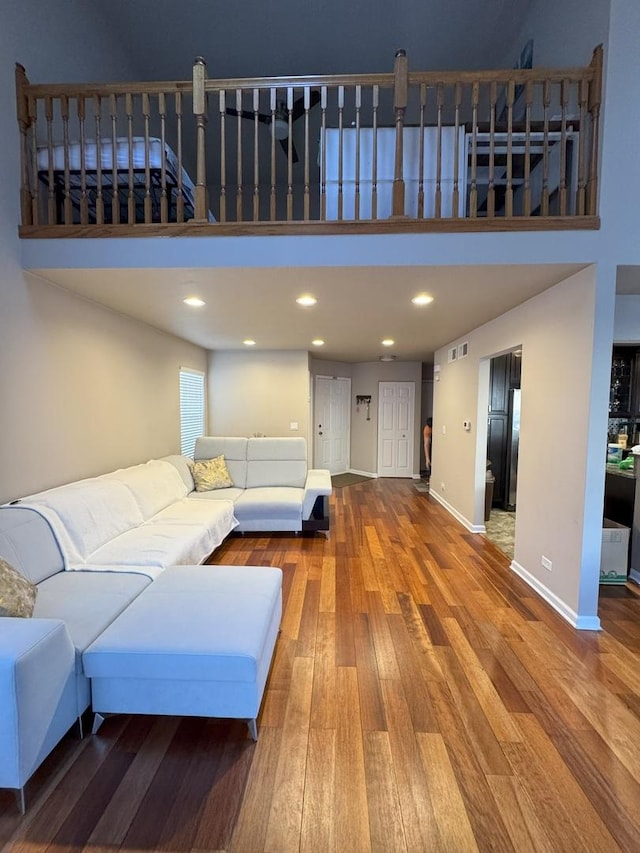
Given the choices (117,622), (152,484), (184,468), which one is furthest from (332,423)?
(117,622)

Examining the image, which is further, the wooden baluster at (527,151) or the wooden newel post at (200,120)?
the wooden newel post at (200,120)

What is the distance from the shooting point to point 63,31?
9.83 feet

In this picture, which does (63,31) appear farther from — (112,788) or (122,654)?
(112,788)

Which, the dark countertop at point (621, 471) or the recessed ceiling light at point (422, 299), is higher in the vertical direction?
the recessed ceiling light at point (422, 299)

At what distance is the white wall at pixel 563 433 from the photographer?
8.09ft

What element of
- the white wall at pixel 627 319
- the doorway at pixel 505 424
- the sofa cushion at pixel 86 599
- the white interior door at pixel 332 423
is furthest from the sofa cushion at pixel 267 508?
the white wall at pixel 627 319

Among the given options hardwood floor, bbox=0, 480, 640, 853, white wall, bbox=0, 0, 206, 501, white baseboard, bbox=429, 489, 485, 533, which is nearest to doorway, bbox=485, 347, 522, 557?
white baseboard, bbox=429, 489, 485, 533

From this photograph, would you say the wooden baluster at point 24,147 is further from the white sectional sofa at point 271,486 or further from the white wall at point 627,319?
the white wall at point 627,319

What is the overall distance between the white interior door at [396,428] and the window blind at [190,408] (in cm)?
354

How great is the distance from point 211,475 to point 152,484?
1.12 m

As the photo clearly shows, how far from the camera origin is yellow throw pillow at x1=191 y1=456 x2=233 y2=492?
4625 mm

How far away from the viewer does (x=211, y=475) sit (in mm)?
4699

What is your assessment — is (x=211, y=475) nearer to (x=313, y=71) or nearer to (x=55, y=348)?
(x=55, y=348)

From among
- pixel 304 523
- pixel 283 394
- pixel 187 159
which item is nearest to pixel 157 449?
pixel 304 523
